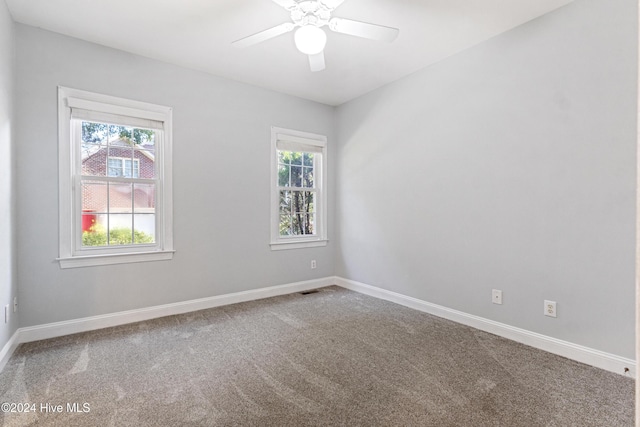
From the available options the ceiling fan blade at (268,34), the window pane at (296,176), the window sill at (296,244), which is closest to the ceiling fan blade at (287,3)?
the ceiling fan blade at (268,34)

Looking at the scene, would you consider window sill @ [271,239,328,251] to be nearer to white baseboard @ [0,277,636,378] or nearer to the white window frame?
white baseboard @ [0,277,636,378]

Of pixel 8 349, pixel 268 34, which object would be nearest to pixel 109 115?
pixel 268 34

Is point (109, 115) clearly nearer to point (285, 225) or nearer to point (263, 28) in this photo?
point (263, 28)

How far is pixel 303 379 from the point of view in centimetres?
202

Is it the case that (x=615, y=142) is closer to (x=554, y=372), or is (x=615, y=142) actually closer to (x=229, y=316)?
(x=554, y=372)

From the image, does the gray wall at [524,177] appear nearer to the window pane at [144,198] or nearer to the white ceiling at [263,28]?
the white ceiling at [263,28]

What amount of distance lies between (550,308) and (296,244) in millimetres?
2832

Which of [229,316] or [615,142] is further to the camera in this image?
[229,316]

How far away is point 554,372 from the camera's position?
2.10m

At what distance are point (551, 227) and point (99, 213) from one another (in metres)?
4.03

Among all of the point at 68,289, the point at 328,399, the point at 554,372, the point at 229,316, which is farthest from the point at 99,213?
the point at 554,372

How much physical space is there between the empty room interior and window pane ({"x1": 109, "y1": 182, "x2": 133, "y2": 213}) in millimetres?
20

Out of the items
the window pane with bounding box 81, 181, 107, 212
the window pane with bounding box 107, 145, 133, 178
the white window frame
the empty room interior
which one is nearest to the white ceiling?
the empty room interior

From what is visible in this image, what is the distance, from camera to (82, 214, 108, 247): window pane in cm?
288
